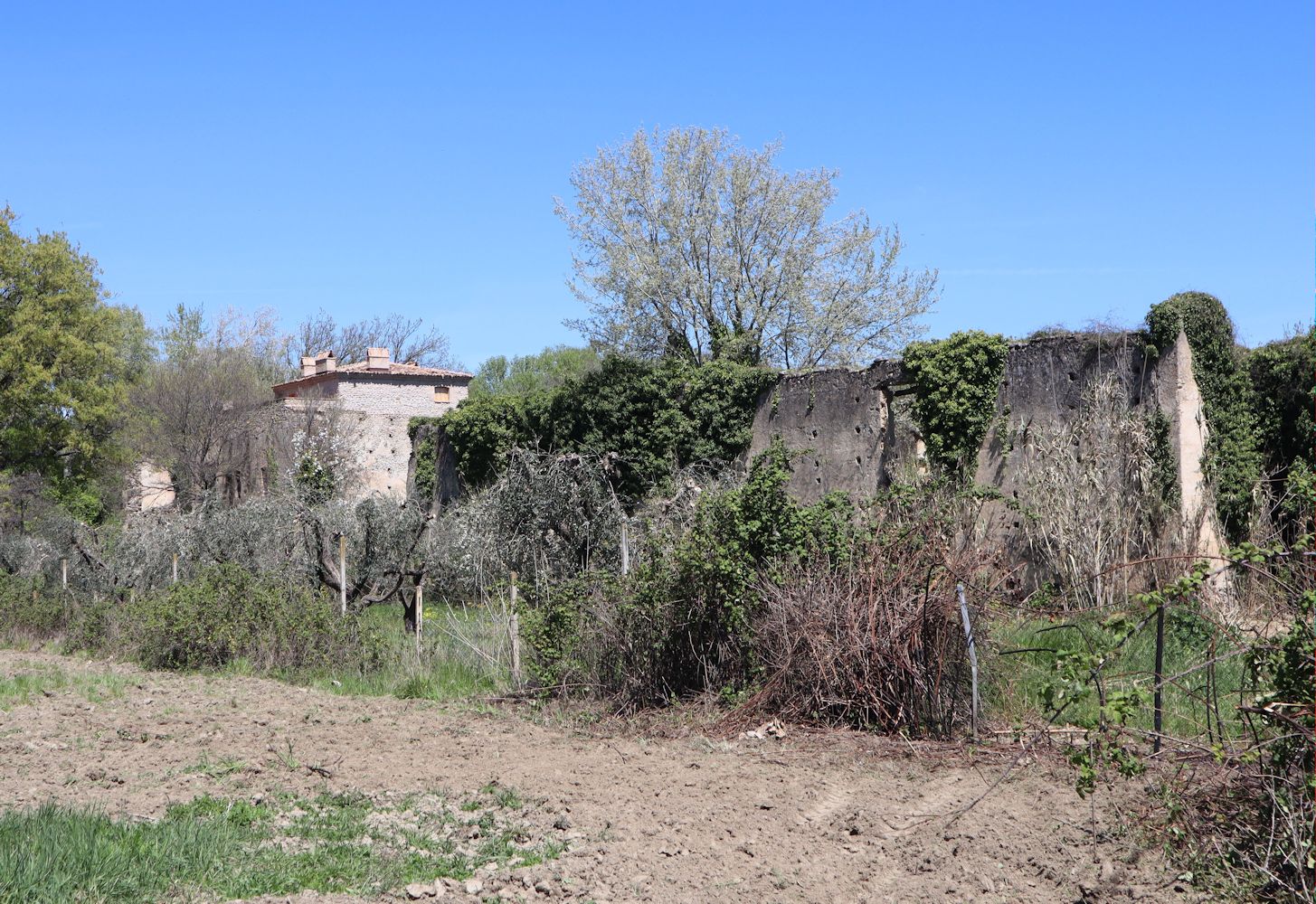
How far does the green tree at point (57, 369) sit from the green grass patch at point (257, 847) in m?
25.7

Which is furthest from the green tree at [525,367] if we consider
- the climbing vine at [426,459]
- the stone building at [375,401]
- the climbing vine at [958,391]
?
the climbing vine at [958,391]

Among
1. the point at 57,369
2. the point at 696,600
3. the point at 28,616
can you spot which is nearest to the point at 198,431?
the point at 57,369

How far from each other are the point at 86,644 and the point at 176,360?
3340 cm

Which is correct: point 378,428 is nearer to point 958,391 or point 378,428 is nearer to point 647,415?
point 647,415

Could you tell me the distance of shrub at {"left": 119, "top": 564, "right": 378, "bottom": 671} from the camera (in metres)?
13.4

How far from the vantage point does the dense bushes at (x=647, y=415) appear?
19.1m

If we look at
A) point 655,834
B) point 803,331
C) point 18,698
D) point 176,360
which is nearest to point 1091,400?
point 655,834

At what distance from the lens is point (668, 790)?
7.63 m

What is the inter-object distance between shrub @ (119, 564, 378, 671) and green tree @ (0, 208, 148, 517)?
17.2m

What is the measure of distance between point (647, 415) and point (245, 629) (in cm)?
851

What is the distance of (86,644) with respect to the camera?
16.2 meters

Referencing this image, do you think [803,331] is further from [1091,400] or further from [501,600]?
[501,600]

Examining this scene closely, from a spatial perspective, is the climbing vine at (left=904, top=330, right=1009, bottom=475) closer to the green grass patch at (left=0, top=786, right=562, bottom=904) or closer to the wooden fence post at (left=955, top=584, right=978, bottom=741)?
the wooden fence post at (left=955, top=584, right=978, bottom=741)

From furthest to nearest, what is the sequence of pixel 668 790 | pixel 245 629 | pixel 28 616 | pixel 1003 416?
pixel 28 616 < pixel 1003 416 < pixel 245 629 < pixel 668 790
